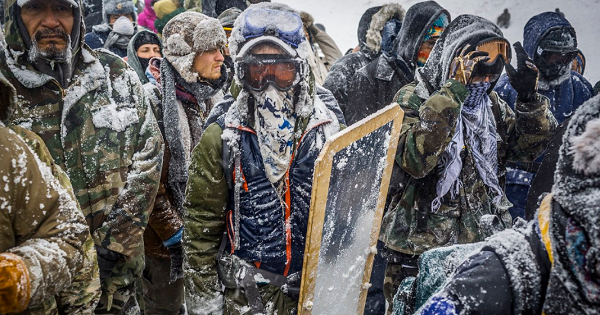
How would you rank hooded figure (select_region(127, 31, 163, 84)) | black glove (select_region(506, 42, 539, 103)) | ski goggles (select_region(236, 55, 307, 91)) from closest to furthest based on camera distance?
ski goggles (select_region(236, 55, 307, 91)), black glove (select_region(506, 42, 539, 103)), hooded figure (select_region(127, 31, 163, 84))

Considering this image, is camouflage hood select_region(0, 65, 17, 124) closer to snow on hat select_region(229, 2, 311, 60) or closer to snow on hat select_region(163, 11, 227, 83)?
snow on hat select_region(229, 2, 311, 60)

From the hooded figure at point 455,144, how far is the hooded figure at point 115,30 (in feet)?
16.4

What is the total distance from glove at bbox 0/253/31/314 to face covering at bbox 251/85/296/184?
4.08 feet

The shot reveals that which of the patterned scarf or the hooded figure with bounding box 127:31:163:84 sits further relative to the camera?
the hooded figure with bounding box 127:31:163:84

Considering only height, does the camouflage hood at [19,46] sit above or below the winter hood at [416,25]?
below

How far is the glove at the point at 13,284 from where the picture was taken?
Answer: 1.84 metres

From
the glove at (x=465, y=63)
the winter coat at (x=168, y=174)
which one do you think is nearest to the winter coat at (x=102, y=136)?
the winter coat at (x=168, y=174)

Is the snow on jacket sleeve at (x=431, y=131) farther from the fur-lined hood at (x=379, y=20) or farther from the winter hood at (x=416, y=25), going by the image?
the fur-lined hood at (x=379, y=20)

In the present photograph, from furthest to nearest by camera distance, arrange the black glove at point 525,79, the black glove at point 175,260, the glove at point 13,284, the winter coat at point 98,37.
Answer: the winter coat at point 98,37 → the black glove at point 175,260 → the black glove at point 525,79 → the glove at point 13,284

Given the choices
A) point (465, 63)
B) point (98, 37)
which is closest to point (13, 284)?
point (465, 63)

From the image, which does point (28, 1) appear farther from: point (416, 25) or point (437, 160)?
point (416, 25)

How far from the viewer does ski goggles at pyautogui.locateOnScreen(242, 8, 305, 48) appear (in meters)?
2.71

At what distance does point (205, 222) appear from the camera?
2822mm

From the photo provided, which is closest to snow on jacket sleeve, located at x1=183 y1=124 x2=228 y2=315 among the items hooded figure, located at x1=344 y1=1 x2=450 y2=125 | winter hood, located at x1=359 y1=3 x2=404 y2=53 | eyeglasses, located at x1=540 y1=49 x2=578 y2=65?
hooded figure, located at x1=344 y1=1 x2=450 y2=125
